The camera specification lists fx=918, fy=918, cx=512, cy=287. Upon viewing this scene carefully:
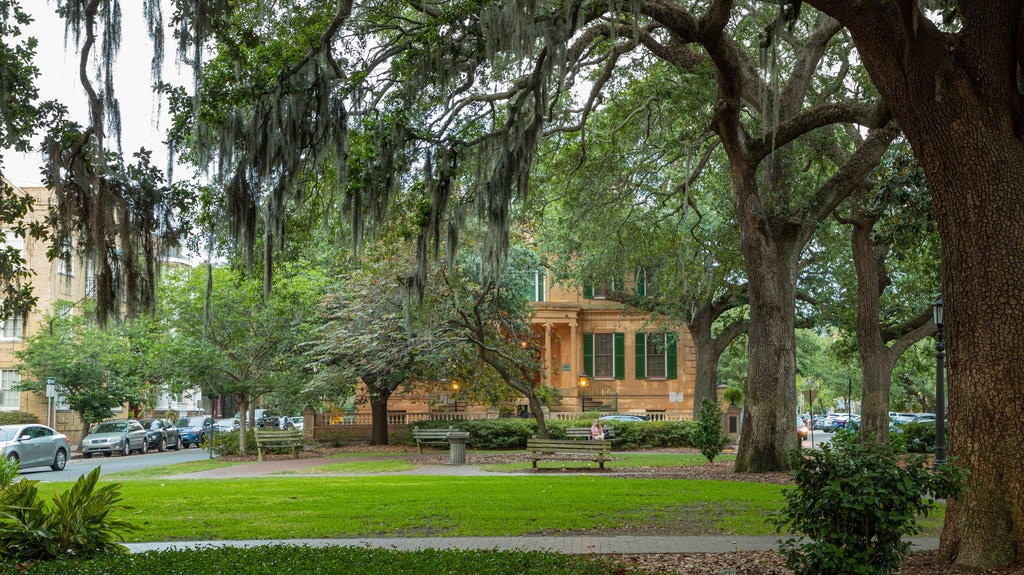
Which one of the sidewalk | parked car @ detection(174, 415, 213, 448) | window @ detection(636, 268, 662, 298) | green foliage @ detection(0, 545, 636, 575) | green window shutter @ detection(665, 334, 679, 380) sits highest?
window @ detection(636, 268, 662, 298)

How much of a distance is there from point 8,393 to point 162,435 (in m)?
8.35

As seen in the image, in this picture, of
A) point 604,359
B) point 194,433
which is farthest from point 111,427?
point 604,359

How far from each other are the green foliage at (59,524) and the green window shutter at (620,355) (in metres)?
39.9

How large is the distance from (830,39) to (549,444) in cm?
1075

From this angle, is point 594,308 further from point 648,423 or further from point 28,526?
point 28,526

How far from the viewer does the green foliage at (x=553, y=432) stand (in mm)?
31734

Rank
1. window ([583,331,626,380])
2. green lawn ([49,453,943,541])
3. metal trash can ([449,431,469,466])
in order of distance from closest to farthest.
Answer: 1. green lawn ([49,453,943,541])
2. metal trash can ([449,431,469,466])
3. window ([583,331,626,380])

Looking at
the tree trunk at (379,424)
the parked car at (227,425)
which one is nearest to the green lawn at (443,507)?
the tree trunk at (379,424)

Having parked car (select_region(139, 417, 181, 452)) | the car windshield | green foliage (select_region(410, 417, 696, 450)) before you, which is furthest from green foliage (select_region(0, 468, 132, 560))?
parked car (select_region(139, 417, 181, 452))

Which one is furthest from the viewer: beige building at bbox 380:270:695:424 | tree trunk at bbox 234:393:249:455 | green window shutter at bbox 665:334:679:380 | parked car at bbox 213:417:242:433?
green window shutter at bbox 665:334:679:380

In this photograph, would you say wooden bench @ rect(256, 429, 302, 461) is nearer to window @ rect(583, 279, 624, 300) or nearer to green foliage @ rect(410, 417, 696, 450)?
green foliage @ rect(410, 417, 696, 450)

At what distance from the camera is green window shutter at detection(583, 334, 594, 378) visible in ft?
160

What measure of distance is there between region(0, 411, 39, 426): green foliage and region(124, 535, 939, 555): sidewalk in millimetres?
31902

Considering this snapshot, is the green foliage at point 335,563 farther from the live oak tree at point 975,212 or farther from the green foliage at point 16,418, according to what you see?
the green foliage at point 16,418
